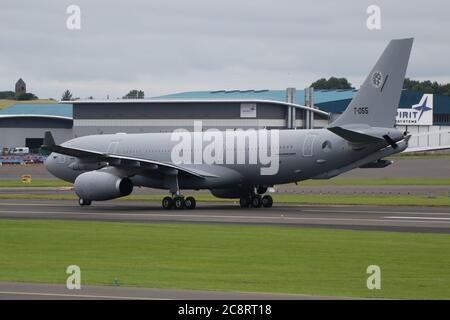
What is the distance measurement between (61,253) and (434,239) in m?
11.5

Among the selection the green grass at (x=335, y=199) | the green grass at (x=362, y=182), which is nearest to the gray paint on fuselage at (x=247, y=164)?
the green grass at (x=335, y=199)

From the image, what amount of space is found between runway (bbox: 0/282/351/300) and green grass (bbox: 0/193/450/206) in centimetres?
3123

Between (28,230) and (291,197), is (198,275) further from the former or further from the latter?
(291,197)

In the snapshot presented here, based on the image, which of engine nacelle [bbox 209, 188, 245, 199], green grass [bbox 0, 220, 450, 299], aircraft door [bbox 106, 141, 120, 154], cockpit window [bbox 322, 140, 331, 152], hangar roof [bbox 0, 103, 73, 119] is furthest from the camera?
hangar roof [bbox 0, 103, 73, 119]

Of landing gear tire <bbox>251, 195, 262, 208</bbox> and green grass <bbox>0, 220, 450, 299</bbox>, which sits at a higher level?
landing gear tire <bbox>251, 195, 262, 208</bbox>

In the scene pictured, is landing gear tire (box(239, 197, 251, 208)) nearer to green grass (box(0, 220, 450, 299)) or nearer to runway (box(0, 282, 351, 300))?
green grass (box(0, 220, 450, 299))

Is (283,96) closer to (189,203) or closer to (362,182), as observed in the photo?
(362,182)

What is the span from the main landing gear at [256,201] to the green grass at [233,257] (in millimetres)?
13715

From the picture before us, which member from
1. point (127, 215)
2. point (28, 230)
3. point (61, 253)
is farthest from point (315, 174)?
point (61, 253)

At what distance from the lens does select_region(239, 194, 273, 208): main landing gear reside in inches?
1982

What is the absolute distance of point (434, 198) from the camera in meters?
54.7

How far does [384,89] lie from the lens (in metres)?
Result: 44.8

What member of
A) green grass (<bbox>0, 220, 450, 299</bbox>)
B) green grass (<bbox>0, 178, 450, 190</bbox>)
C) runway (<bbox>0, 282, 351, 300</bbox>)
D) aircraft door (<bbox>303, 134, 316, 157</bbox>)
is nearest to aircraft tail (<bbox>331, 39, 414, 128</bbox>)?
aircraft door (<bbox>303, 134, 316, 157</bbox>)

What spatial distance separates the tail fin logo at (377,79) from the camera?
44.7 meters
